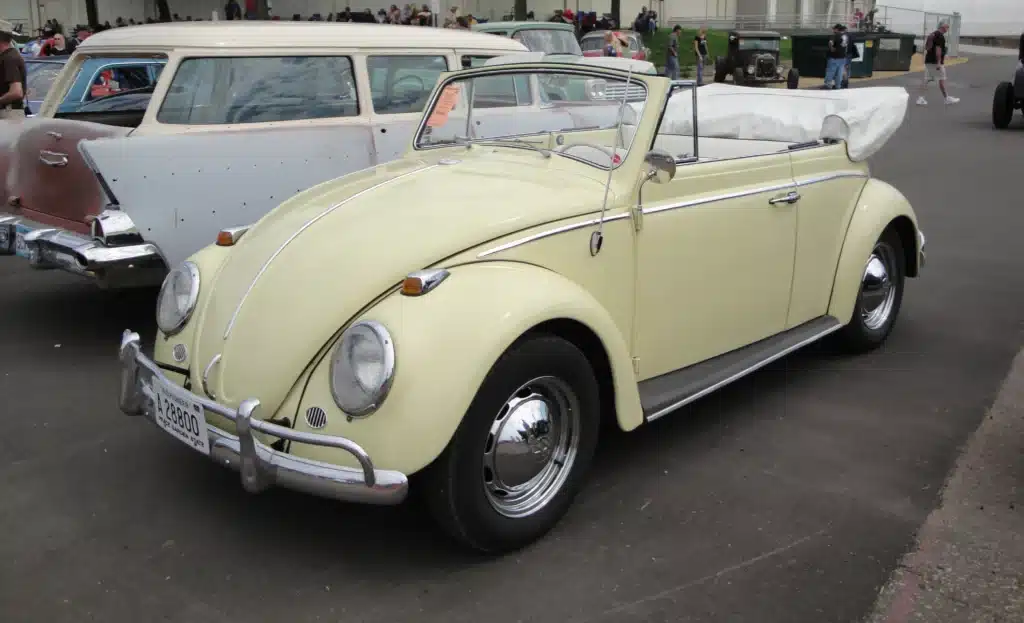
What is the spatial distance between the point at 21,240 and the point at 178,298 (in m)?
2.74

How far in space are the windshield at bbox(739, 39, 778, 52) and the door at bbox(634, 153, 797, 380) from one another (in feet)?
79.0

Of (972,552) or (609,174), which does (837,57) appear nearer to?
(609,174)

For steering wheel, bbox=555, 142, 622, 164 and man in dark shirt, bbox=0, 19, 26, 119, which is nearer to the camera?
steering wheel, bbox=555, 142, 622, 164

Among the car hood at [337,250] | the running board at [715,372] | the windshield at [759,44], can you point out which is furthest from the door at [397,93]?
the windshield at [759,44]

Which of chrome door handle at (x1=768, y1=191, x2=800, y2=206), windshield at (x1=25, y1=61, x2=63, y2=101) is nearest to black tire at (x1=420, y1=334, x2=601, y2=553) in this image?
chrome door handle at (x1=768, y1=191, x2=800, y2=206)

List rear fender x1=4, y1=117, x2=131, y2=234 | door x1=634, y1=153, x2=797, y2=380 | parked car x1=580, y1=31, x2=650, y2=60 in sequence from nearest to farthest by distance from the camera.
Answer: door x1=634, y1=153, x2=797, y2=380 → rear fender x1=4, y1=117, x2=131, y2=234 → parked car x1=580, y1=31, x2=650, y2=60

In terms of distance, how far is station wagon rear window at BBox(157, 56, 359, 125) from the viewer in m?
5.91

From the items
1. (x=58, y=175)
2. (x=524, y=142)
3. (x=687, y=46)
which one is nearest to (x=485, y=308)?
(x=524, y=142)

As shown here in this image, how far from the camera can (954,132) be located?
642 inches

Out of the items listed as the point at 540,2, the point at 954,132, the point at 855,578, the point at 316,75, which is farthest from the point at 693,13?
the point at 855,578

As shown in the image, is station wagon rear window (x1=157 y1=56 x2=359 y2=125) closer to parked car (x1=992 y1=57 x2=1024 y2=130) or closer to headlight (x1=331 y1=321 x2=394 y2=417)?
headlight (x1=331 y1=321 x2=394 y2=417)

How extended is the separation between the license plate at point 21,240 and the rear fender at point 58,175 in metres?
0.12

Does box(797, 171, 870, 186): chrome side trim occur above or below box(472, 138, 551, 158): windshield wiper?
below

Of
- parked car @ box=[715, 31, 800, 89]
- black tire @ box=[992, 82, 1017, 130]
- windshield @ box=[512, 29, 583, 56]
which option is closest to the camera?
windshield @ box=[512, 29, 583, 56]
